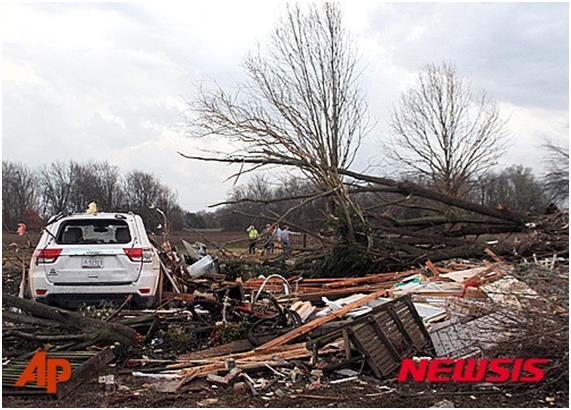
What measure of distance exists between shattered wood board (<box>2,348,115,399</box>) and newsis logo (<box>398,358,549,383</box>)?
9.17 feet

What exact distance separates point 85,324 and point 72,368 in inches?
35.9

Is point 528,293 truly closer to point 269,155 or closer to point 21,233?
point 269,155

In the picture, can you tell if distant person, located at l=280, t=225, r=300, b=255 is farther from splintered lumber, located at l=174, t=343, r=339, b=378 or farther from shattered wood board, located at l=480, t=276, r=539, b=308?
splintered lumber, located at l=174, t=343, r=339, b=378

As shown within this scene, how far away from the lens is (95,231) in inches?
333

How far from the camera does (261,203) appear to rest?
1196 centimetres

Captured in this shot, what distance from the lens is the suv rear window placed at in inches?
327

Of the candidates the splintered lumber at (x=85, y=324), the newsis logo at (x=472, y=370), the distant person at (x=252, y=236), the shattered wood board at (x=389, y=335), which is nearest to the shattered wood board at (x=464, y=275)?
the shattered wood board at (x=389, y=335)

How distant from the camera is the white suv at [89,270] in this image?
796 centimetres

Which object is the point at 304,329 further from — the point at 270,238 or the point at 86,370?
the point at 270,238

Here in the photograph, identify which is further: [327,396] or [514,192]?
[514,192]

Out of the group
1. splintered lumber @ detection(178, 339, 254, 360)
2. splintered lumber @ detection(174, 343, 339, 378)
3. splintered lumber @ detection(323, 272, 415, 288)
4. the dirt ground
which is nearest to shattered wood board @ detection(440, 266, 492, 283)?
splintered lumber @ detection(323, 272, 415, 288)

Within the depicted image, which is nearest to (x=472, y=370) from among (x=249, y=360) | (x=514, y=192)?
(x=249, y=360)

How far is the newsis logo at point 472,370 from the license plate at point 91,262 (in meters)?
4.13

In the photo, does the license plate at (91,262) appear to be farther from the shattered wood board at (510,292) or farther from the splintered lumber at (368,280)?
the shattered wood board at (510,292)
